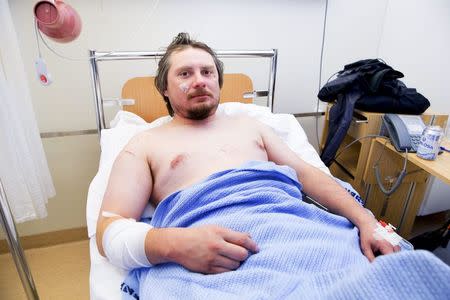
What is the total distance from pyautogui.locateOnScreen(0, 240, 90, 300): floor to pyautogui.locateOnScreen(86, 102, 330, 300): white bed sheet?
0.75m

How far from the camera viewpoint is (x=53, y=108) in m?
1.66

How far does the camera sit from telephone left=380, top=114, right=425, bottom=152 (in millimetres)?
1404

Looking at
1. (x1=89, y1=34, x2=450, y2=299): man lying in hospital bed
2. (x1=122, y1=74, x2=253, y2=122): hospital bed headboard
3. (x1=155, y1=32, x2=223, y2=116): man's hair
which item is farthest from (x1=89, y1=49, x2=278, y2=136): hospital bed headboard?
(x1=89, y1=34, x2=450, y2=299): man lying in hospital bed

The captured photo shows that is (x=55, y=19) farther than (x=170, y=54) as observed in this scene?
No

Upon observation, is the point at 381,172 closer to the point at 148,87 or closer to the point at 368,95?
the point at 368,95

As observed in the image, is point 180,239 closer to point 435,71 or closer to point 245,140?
point 245,140

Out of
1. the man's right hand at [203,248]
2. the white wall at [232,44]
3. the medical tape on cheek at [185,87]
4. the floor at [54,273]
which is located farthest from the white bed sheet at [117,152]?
the floor at [54,273]

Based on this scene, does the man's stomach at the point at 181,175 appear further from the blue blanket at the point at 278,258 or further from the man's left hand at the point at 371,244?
the man's left hand at the point at 371,244

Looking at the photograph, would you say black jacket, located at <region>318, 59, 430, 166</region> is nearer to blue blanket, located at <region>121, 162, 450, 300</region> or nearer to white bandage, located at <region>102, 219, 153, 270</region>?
blue blanket, located at <region>121, 162, 450, 300</region>

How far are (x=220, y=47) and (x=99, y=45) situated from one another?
0.68 m

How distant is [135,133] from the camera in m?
1.41

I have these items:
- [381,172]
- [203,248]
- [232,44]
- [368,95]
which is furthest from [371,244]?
[232,44]

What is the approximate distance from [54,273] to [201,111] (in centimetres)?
131

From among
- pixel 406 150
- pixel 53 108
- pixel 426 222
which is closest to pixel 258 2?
pixel 406 150
